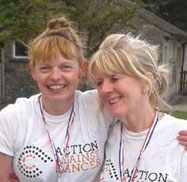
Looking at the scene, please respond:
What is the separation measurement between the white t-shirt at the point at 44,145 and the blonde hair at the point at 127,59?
376 mm

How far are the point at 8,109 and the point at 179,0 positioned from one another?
35.7 metres

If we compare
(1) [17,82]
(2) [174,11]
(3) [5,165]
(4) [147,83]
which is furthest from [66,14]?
(2) [174,11]

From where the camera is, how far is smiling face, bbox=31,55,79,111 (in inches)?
113

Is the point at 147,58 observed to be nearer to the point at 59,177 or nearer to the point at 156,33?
the point at 59,177

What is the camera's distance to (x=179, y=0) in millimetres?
37094

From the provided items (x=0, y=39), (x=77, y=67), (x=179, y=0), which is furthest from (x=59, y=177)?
(x=179, y=0)

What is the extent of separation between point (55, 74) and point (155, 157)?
79 centimetres

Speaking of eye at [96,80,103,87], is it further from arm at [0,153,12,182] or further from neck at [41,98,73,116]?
arm at [0,153,12,182]

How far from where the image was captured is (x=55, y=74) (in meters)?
2.86

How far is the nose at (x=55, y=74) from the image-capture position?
9.35ft

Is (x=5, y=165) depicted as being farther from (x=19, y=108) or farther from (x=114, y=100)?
(x=114, y=100)

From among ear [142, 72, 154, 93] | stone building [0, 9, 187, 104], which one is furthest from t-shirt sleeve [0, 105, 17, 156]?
stone building [0, 9, 187, 104]

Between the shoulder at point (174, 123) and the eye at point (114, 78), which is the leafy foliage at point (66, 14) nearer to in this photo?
the shoulder at point (174, 123)

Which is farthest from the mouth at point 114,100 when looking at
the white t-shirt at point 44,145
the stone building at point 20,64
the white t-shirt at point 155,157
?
the stone building at point 20,64
